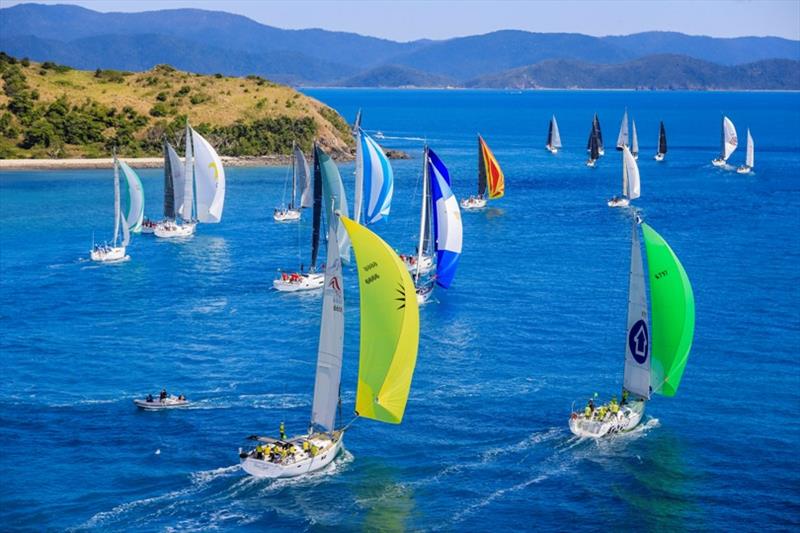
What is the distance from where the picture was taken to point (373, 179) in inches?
3605

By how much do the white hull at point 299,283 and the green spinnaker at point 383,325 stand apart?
113ft

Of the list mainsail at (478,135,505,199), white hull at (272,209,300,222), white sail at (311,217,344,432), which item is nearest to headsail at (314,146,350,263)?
white sail at (311,217,344,432)

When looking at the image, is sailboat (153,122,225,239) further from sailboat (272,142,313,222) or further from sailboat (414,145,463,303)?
sailboat (414,145,463,303)

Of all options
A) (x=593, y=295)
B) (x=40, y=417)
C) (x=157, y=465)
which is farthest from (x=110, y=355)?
(x=593, y=295)

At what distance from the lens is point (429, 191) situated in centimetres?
8256

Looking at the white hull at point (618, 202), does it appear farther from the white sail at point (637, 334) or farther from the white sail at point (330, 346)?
the white sail at point (330, 346)

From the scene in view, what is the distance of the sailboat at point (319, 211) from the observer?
79000 millimetres

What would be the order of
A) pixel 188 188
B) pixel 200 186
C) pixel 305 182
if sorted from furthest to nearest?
1. pixel 305 182
2. pixel 200 186
3. pixel 188 188

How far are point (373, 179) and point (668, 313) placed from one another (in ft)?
133

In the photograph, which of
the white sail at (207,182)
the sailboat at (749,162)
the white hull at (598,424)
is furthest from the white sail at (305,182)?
the sailboat at (749,162)

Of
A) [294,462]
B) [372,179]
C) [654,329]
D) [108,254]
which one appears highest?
[372,179]

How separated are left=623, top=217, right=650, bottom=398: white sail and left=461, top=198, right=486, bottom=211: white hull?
231ft

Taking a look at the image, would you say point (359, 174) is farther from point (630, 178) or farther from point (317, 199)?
point (630, 178)

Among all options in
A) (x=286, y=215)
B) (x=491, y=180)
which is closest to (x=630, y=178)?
(x=491, y=180)
